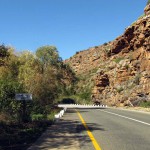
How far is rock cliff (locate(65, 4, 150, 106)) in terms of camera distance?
57.9 meters

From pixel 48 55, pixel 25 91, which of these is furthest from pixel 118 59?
pixel 25 91

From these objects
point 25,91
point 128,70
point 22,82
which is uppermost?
point 128,70

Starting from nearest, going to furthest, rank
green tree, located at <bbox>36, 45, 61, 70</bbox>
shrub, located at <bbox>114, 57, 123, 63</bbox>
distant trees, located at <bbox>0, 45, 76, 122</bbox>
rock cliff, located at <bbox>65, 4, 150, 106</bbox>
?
distant trees, located at <bbox>0, 45, 76, 122</bbox> < green tree, located at <bbox>36, 45, 61, 70</bbox> < rock cliff, located at <bbox>65, 4, 150, 106</bbox> < shrub, located at <bbox>114, 57, 123, 63</bbox>

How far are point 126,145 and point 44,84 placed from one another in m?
21.4

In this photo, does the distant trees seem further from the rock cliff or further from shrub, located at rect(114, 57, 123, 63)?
shrub, located at rect(114, 57, 123, 63)

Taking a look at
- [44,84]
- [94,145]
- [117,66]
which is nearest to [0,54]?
[94,145]

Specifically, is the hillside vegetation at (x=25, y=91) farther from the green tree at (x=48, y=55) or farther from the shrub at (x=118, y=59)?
the shrub at (x=118, y=59)

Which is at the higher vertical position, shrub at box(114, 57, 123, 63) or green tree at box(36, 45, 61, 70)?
shrub at box(114, 57, 123, 63)

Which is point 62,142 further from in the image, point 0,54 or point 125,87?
point 125,87

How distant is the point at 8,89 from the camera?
21734mm

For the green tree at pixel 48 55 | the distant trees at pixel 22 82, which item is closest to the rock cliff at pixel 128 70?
the green tree at pixel 48 55

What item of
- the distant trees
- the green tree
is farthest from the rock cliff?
the distant trees

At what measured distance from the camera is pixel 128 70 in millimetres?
64500

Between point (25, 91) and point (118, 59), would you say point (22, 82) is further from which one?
point (118, 59)
